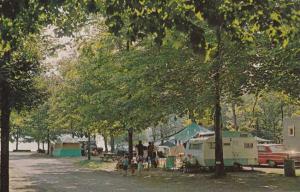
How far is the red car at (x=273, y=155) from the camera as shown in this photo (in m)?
32.2

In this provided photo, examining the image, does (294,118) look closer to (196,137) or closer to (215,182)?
(196,137)

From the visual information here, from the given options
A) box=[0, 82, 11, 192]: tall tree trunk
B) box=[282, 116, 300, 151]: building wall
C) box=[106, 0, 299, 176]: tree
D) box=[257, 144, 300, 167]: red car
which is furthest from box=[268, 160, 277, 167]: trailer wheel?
box=[106, 0, 299, 176]: tree

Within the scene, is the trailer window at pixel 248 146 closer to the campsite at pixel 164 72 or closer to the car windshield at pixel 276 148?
the campsite at pixel 164 72

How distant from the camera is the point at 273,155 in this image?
33.2m

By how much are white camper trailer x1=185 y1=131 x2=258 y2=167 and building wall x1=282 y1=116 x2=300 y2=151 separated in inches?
390

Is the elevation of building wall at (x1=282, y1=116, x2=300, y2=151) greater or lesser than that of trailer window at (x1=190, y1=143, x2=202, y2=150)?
greater

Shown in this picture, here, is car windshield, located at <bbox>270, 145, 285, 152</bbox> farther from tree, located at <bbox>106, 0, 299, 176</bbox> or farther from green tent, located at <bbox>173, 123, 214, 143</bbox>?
tree, located at <bbox>106, 0, 299, 176</bbox>

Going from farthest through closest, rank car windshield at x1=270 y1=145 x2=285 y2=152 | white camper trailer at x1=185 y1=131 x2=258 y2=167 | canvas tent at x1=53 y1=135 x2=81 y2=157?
canvas tent at x1=53 y1=135 x2=81 y2=157 < car windshield at x1=270 y1=145 x2=285 y2=152 < white camper trailer at x1=185 y1=131 x2=258 y2=167

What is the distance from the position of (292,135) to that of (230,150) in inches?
452

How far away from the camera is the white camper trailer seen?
28.2 metres

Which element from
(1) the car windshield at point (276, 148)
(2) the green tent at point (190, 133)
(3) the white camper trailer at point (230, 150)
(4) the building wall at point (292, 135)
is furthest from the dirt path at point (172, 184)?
(4) the building wall at point (292, 135)

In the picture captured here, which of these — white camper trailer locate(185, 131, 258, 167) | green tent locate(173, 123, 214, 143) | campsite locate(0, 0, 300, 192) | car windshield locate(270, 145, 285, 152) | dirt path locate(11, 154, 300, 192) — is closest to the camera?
campsite locate(0, 0, 300, 192)

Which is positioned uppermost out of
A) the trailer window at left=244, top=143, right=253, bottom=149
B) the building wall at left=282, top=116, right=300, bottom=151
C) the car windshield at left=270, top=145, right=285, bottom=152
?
the building wall at left=282, top=116, right=300, bottom=151

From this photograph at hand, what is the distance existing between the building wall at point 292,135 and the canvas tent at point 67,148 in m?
33.9
